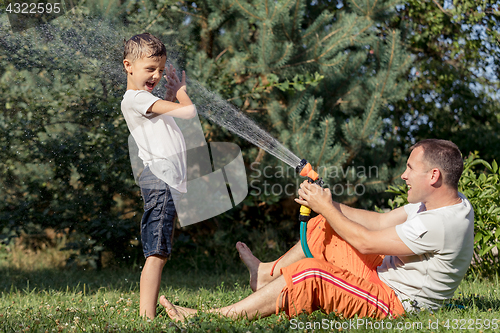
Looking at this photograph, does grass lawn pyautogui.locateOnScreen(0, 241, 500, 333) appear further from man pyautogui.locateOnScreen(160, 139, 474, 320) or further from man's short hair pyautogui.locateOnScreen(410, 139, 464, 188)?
man's short hair pyautogui.locateOnScreen(410, 139, 464, 188)

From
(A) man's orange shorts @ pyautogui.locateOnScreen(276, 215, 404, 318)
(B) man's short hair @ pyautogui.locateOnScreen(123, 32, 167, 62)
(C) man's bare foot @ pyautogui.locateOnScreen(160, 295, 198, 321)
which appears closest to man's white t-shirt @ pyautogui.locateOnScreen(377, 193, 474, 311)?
(A) man's orange shorts @ pyautogui.locateOnScreen(276, 215, 404, 318)

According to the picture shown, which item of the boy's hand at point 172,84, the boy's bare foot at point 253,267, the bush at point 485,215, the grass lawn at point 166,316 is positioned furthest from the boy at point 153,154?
the bush at point 485,215

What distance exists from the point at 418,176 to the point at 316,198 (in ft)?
1.96

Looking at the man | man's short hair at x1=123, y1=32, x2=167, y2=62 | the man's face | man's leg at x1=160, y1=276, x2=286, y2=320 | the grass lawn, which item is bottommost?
the grass lawn

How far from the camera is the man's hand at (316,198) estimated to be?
8.39 feet

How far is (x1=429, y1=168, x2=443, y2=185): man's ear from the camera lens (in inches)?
93.3

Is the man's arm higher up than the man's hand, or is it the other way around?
the man's hand

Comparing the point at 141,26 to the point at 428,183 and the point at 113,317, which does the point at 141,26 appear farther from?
the point at 428,183

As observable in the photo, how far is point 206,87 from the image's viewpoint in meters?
4.73

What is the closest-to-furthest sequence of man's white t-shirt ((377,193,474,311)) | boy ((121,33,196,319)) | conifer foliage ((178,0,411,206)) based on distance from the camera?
man's white t-shirt ((377,193,474,311)), boy ((121,33,196,319)), conifer foliage ((178,0,411,206))

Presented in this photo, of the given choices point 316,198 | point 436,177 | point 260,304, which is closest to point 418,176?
point 436,177

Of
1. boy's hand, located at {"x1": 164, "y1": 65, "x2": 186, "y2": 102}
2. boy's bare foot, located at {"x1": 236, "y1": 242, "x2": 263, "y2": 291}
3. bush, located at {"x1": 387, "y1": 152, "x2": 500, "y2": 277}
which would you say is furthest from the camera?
bush, located at {"x1": 387, "y1": 152, "x2": 500, "y2": 277}

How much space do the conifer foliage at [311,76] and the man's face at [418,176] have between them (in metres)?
2.19

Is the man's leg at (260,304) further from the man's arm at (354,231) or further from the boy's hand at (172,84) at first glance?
the boy's hand at (172,84)
